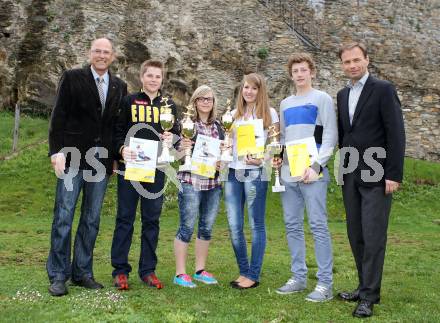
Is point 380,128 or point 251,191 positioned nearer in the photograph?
point 380,128

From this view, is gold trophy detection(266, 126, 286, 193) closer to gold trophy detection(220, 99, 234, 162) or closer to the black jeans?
gold trophy detection(220, 99, 234, 162)

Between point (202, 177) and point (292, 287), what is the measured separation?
1.50m

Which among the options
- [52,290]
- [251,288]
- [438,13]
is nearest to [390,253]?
[251,288]

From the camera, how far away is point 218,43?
18.0 m

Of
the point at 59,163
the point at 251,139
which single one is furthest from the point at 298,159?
the point at 59,163

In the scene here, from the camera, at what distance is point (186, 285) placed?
220 inches

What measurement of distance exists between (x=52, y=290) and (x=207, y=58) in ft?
45.2

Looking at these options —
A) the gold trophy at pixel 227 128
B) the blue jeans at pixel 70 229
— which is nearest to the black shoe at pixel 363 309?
the gold trophy at pixel 227 128

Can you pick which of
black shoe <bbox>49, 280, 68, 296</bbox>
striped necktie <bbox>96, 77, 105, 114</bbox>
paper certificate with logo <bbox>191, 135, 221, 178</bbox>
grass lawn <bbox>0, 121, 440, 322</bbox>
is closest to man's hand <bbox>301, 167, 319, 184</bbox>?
paper certificate with logo <bbox>191, 135, 221, 178</bbox>

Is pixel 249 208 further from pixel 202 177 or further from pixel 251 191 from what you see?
pixel 202 177

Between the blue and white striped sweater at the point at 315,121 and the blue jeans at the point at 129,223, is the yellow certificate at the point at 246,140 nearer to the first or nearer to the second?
the blue and white striped sweater at the point at 315,121

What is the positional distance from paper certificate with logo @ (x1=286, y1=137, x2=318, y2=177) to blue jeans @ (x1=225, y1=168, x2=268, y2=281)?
422mm

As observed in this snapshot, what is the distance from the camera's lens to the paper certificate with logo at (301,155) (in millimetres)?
5305

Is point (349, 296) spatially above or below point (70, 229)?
below
